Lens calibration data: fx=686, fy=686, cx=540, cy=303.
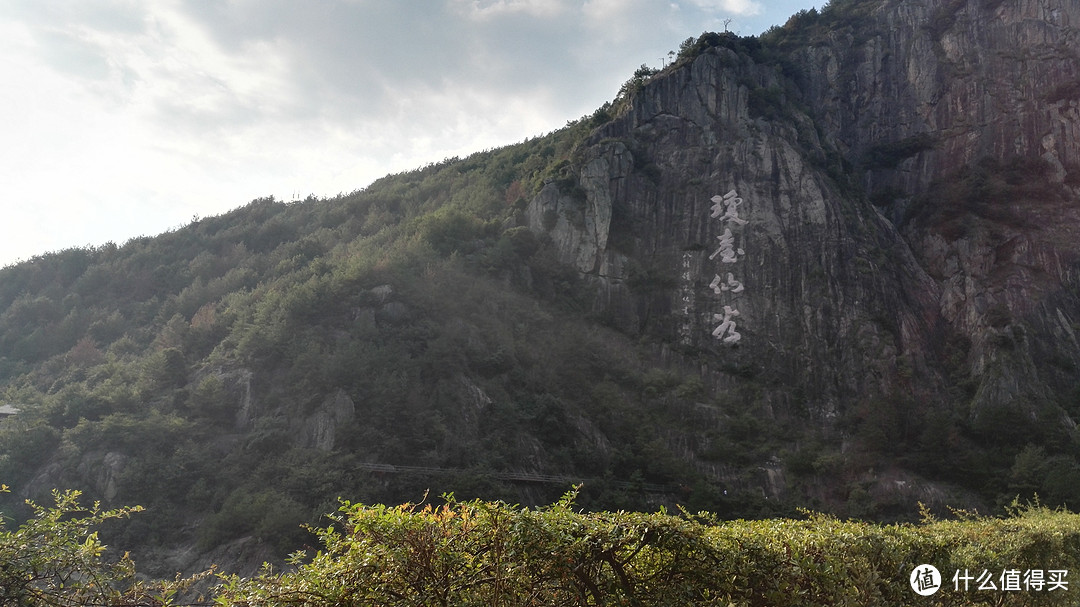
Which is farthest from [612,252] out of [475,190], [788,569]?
[788,569]

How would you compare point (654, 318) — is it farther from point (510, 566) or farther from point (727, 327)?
point (510, 566)

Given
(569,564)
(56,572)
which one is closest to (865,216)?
(569,564)

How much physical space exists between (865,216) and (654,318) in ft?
38.9

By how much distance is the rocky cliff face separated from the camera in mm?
27047

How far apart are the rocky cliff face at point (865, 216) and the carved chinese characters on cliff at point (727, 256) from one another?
79 millimetres

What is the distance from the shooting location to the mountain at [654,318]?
64.0ft

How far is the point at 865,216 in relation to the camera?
106 feet

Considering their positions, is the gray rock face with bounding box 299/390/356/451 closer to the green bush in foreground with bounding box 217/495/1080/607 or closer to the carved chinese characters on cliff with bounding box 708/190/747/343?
the green bush in foreground with bounding box 217/495/1080/607

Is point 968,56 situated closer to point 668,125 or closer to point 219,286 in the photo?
point 668,125

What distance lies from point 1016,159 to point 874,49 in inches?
402

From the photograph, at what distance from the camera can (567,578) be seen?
14.8 feet

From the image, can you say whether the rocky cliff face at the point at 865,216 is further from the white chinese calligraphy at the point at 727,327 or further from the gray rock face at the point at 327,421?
the gray rock face at the point at 327,421

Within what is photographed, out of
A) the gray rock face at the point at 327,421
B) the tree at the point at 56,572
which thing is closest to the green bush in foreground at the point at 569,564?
the tree at the point at 56,572

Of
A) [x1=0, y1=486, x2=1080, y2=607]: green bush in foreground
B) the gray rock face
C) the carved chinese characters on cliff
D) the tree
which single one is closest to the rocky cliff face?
the carved chinese characters on cliff
